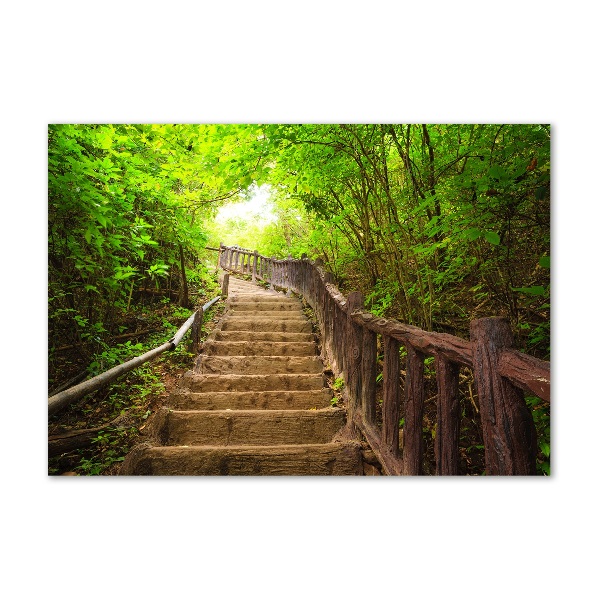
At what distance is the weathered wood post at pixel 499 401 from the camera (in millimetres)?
1262

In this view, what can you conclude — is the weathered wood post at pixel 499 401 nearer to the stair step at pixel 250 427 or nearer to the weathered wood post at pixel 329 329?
the stair step at pixel 250 427

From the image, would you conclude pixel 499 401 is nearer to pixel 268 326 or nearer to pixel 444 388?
pixel 444 388

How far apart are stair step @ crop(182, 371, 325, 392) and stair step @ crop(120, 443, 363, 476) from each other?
1.04 m

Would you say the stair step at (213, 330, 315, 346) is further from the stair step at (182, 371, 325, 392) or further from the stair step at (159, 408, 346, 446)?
the stair step at (159, 408, 346, 446)

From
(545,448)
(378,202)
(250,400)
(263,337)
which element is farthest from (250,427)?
(378,202)

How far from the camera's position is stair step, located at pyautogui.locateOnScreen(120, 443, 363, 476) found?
2.26 metres

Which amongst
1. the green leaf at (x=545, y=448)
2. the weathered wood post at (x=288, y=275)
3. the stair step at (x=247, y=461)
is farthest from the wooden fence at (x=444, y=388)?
the weathered wood post at (x=288, y=275)

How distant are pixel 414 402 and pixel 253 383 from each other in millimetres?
1879

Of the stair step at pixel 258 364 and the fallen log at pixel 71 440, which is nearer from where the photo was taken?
the fallen log at pixel 71 440

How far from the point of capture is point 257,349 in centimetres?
419

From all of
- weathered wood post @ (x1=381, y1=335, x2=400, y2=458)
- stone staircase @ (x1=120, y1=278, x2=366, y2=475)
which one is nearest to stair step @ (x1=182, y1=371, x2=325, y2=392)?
stone staircase @ (x1=120, y1=278, x2=366, y2=475)
